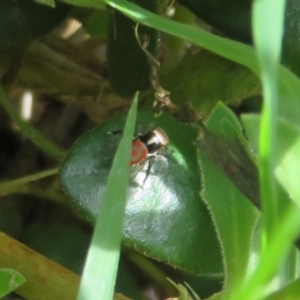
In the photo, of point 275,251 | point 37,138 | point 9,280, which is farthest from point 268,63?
point 37,138


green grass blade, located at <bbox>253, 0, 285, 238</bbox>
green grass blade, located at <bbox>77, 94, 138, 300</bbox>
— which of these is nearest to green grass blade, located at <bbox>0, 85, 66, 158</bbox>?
green grass blade, located at <bbox>77, 94, 138, 300</bbox>

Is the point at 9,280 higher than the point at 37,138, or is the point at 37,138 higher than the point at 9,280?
→ the point at 37,138

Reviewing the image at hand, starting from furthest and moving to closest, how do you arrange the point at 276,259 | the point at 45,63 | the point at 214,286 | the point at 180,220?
the point at 45,63
the point at 214,286
the point at 180,220
the point at 276,259

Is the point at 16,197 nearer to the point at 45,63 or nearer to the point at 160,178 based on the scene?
the point at 45,63

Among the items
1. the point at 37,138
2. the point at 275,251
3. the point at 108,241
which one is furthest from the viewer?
the point at 37,138

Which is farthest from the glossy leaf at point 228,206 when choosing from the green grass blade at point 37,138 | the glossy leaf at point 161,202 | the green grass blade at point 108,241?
the green grass blade at point 37,138

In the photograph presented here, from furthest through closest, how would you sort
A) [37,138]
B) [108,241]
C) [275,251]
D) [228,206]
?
[37,138] → [228,206] → [108,241] → [275,251]

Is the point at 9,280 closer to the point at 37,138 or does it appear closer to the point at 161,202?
the point at 161,202

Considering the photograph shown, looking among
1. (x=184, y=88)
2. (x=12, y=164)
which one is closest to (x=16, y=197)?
(x=12, y=164)
